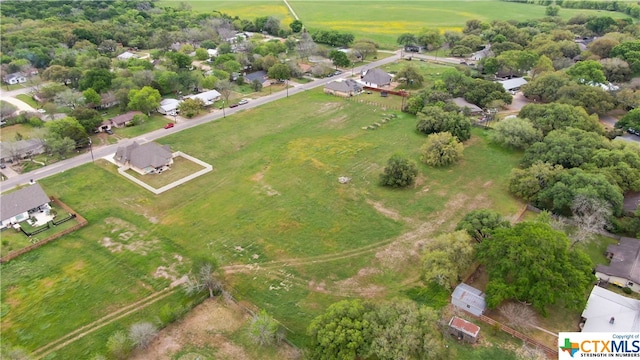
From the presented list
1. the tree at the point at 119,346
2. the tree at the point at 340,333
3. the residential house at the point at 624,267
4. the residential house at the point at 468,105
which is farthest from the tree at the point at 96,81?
the residential house at the point at 624,267

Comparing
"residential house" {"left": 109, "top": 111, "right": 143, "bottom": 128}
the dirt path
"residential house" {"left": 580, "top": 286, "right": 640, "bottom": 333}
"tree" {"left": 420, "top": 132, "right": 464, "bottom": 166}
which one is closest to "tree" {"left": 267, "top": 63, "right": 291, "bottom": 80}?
"residential house" {"left": 109, "top": 111, "right": 143, "bottom": 128}

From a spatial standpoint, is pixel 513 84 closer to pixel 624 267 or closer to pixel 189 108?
pixel 624 267

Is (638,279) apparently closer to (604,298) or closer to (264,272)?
(604,298)

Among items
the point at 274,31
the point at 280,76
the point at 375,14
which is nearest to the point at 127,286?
the point at 280,76

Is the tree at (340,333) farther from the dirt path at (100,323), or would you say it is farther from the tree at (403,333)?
the dirt path at (100,323)

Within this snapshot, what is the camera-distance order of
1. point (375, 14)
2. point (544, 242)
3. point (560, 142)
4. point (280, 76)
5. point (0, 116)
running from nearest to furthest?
point (544, 242) < point (560, 142) < point (0, 116) < point (280, 76) < point (375, 14)

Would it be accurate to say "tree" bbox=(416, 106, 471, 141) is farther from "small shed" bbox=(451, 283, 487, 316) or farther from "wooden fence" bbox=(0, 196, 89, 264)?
"wooden fence" bbox=(0, 196, 89, 264)
